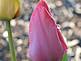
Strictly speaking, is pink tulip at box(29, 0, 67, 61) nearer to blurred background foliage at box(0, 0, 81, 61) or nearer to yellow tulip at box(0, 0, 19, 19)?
yellow tulip at box(0, 0, 19, 19)

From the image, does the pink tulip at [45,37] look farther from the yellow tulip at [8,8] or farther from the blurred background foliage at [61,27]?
Answer: the blurred background foliage at [61,27]

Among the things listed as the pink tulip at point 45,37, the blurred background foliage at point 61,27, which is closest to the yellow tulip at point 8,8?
the pink tulip at point 45,37

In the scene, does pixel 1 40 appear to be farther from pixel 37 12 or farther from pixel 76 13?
pixel 37 12

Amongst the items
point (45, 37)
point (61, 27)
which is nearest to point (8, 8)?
point (45, 37)

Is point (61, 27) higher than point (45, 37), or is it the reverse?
point (61, 27)

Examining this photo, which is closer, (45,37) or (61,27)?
(45,37)

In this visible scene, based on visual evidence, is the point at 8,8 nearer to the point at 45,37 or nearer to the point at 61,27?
the point at 45,37

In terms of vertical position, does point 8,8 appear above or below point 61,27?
below

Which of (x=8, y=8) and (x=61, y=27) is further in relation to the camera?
(x=61, y=27)

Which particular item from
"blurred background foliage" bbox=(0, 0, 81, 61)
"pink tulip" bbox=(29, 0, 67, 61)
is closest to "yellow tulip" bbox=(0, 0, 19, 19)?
"pink tulip" bbox=(29, 0, 67, 61)
